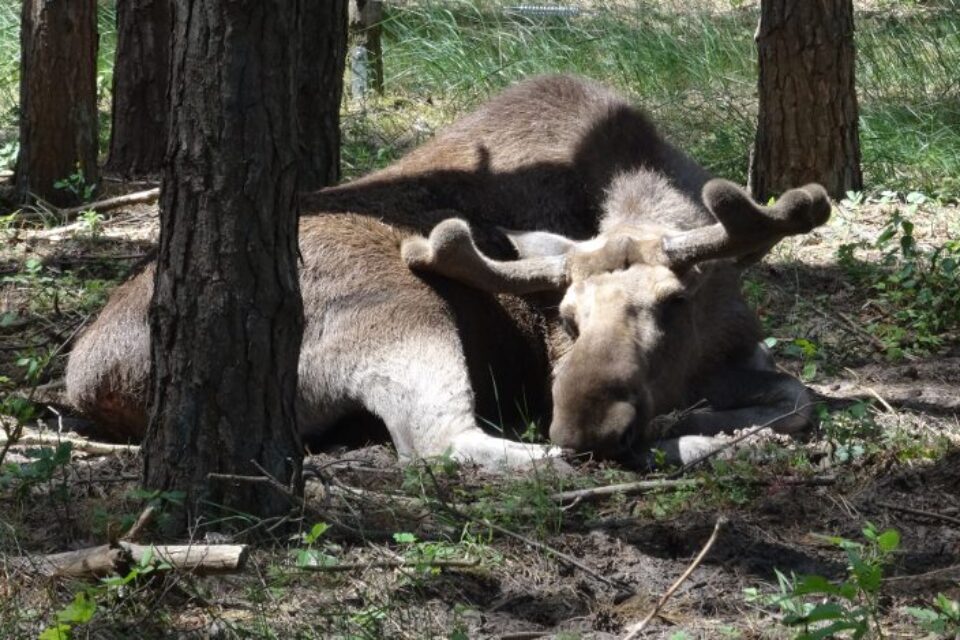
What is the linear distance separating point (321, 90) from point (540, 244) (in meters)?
1.66

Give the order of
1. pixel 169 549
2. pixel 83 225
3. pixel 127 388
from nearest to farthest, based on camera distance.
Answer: pixel 169 549
pixel 127 388
pixel 83 225

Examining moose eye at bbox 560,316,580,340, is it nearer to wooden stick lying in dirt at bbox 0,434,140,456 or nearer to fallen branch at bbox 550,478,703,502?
fallen branch at bbox 550,478,703,502

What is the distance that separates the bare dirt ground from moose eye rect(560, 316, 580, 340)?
3.10 feet

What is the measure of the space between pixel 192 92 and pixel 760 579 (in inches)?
90.5

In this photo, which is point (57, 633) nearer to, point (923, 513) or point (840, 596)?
point (840, 596)

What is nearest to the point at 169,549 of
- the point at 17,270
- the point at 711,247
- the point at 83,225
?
the point at 711,247

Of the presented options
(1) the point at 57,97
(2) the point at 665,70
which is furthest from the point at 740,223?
(2) the point at 665,70

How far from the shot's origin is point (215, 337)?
15.5 feet

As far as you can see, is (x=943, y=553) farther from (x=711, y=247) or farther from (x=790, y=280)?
(x=790, y=280)

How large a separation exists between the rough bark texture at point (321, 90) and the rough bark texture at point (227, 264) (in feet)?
9.94

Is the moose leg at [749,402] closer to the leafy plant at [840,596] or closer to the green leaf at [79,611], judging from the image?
the leafy plant at [840,596]

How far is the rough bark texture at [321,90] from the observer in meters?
7.87

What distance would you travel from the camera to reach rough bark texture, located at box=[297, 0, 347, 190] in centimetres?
787

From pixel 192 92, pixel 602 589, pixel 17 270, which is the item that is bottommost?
pixel 602 589
